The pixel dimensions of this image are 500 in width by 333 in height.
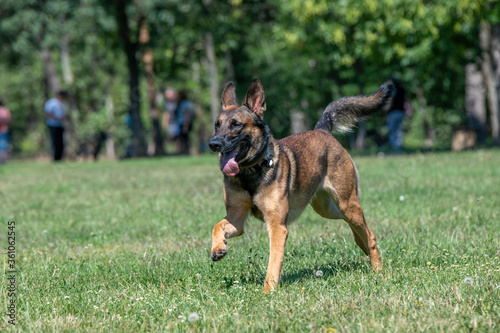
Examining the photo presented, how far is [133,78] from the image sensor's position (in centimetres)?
2756

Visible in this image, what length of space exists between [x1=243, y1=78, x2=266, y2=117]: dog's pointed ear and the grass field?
129 centimetres

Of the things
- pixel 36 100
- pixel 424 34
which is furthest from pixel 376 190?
pixel 36 100

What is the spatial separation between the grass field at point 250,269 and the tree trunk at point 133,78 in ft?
57.5

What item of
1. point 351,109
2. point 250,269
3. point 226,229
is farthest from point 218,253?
point 351,109

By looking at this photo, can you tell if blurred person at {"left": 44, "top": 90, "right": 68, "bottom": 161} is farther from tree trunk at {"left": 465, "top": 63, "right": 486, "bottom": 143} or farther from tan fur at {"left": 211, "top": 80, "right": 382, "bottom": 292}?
tan fur at {"left": 211, "top": 80, "right": 382, "bottom": 292}

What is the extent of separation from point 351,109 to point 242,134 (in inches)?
72.0

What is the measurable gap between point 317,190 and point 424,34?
49.7ft

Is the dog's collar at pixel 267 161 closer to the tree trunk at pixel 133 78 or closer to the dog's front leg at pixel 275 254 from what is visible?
the dog's front leg at pixel 275 254

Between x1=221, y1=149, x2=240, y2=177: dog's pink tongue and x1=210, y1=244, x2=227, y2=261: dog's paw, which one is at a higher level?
x1=221, y1=149, x2=240, y2=177: dog's pink tongue

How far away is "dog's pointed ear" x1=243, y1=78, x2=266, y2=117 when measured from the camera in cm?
521

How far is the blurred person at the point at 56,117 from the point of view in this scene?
2319 centimetres

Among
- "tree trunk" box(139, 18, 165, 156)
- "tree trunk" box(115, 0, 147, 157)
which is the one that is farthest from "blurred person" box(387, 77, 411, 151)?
"tree trunk" box(139, 18, 165, 156)

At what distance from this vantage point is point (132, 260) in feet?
19.2

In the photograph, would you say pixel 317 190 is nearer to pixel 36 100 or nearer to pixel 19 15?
pixel 19 15
